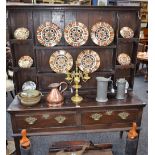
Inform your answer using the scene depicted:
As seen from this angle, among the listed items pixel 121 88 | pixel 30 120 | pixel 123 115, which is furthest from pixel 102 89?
pixel 30 120

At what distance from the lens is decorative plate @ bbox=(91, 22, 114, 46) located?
81.4 inches

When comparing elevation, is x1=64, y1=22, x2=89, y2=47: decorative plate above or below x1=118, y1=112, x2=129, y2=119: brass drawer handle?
above

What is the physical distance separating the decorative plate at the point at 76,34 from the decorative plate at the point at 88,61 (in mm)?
139

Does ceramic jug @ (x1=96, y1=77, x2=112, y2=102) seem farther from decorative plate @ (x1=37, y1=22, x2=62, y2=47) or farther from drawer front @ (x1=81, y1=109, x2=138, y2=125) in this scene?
decorative plate @ (x1=37, y1=22, x2=62, y2=47)

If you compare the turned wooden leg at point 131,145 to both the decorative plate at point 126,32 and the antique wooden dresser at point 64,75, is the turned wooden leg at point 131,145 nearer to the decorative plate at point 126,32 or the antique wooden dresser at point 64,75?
the antique wooden dresser at point 64,75

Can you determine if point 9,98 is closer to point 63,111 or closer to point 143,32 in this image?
point 63,111

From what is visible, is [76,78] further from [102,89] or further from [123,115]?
[123,115]

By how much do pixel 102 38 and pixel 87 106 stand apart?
2.45 ft

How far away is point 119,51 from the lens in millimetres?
2236

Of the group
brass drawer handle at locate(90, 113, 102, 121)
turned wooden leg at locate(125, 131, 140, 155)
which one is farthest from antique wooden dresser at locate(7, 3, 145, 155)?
turned wooden leg at locate(125, 131, 140, 155)

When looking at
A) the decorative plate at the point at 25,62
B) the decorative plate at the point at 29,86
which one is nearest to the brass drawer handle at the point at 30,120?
the decorative plate at the point at 29,86

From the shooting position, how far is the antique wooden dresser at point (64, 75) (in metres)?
1.90

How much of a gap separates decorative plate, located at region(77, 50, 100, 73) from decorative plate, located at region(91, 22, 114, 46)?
145 millimetres
